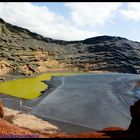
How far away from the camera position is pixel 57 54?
166750 mm

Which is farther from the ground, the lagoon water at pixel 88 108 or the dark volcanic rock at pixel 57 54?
the dark volcanic rock at pixel 57 54

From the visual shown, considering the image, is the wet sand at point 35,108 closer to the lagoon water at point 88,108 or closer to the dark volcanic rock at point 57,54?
the lagoon water at point 88,108

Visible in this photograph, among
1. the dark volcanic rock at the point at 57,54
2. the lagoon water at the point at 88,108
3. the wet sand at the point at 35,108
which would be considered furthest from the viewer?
the dark volcanic rock at the point at 57,54

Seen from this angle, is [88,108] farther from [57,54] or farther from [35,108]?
[57,54]

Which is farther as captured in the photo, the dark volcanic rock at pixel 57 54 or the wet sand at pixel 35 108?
the dark volcanic rock at pixel 57 54

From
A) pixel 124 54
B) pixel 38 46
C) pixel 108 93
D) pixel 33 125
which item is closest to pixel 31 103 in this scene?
pixel 33 125

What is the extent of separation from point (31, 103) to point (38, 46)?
9098cm

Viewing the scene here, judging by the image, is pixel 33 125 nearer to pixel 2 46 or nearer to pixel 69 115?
pixel 69 115

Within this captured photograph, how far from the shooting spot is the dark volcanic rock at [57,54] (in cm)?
12638

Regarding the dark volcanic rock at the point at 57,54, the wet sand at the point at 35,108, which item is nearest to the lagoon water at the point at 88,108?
the wet sand at the point at 35,108

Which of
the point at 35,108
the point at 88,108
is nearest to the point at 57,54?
the point at 88,108

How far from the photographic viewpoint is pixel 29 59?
135125 mm

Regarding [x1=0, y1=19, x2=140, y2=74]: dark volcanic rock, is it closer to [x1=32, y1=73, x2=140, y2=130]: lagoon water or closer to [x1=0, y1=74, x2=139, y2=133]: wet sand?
[x1=0, y1=74, x2=139, y2=133]: wet sand

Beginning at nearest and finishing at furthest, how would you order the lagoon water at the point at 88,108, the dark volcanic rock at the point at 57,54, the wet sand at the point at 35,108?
the wet sand at the point at 35,108 < the lagoon water at the point at 88,108 < the dark volcanic rock at the point at 57,54
